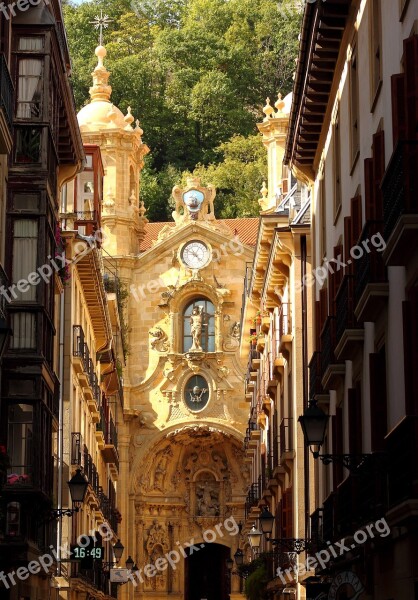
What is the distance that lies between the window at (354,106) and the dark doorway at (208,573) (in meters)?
59.7

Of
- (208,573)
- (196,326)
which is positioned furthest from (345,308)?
(208,573)

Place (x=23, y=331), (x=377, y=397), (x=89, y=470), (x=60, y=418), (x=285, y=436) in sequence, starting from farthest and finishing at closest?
(x=89, y=470) < (x=60, y=418) < (x=285, y=436) < (x=23, y=331) < (x=377, y=397)

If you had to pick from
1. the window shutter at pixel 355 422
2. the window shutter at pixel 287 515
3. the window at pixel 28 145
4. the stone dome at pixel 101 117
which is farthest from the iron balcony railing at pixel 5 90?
the stone dome at pixel 101 117

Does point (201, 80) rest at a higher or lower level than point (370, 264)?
higher

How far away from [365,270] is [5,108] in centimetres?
738

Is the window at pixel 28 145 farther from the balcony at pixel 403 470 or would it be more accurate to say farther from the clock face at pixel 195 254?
the clock face at pixel 195 254

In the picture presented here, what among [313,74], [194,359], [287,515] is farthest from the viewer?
[194,359]

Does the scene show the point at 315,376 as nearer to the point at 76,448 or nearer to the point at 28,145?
the point at 28,145

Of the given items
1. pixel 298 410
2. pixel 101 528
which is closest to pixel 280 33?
pixel 101 528

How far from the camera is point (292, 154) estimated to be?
103 feet

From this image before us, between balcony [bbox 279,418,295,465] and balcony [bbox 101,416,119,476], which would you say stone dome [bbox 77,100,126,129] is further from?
balcony [bbox 279,418,295,465]

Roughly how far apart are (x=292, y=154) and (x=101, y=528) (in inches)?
1117

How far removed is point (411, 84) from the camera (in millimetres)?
16531

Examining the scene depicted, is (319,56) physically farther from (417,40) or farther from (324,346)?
(417,40)
